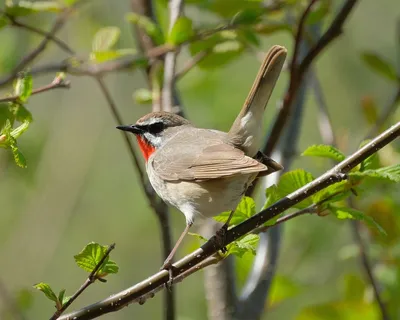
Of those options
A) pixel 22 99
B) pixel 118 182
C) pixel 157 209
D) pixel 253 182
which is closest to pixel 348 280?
pixel 253 182

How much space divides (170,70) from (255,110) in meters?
0.64

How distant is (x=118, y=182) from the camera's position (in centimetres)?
Answer: 641

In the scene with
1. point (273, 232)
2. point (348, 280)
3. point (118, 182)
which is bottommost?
point (348, 280)

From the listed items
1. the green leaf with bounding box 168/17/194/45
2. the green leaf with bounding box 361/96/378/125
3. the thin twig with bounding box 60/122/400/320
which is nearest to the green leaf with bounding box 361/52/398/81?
the green leaf with bounding box 361/96/378/125

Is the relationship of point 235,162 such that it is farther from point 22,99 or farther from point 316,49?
point 22,99

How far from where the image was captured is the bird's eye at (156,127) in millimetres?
3145

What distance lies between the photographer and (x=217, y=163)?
258 centimetres

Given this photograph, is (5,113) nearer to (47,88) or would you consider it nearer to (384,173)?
(47,88)

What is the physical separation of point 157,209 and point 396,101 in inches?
46.4

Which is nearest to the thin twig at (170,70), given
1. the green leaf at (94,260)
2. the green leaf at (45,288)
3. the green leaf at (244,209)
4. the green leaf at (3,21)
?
the green leaf at (3,21)

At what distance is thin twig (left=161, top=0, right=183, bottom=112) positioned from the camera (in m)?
3.00

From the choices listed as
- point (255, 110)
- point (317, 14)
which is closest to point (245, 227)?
point (255, 110)

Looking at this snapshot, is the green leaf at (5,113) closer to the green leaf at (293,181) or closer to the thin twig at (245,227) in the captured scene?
the thin twig at (245,227)

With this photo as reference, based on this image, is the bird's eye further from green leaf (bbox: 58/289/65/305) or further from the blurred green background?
green leaf (bbox: 58/289/65/305)
